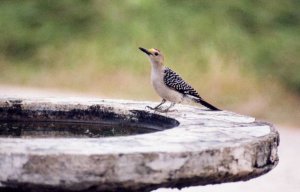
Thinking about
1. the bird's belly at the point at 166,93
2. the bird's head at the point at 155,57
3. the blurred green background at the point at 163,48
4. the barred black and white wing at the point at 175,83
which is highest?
the blurred green background at the point at 163,48

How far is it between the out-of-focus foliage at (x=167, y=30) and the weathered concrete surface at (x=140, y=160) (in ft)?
35.1

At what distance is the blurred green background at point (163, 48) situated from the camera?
45.8 feet

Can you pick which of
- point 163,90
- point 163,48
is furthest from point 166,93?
point 163,48

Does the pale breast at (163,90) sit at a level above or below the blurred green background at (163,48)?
below

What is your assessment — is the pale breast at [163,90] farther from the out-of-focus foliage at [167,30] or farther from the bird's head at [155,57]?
the out-of-focus foliage at [167,30]

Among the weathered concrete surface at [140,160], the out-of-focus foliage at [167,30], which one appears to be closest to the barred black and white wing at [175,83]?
the weathered concrete surface at [140,160]

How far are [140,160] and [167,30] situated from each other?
12.0 meters

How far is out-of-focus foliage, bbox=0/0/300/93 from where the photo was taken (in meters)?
14.7

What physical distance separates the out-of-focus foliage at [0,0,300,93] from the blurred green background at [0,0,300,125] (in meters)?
0.02

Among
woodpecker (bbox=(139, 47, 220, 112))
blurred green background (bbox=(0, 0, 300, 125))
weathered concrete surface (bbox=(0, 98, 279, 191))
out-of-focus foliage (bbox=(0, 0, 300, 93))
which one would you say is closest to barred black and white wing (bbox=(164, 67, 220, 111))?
woodpecker (bbox=(139, 47, 220, 112))

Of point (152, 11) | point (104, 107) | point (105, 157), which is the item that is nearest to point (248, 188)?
point (104, 107)

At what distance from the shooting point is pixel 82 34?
1562 cm

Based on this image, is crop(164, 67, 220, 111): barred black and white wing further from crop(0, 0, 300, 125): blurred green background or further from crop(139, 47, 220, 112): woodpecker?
crop(0, 0, 300, 125): blurred green background

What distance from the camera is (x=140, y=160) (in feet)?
10.6
